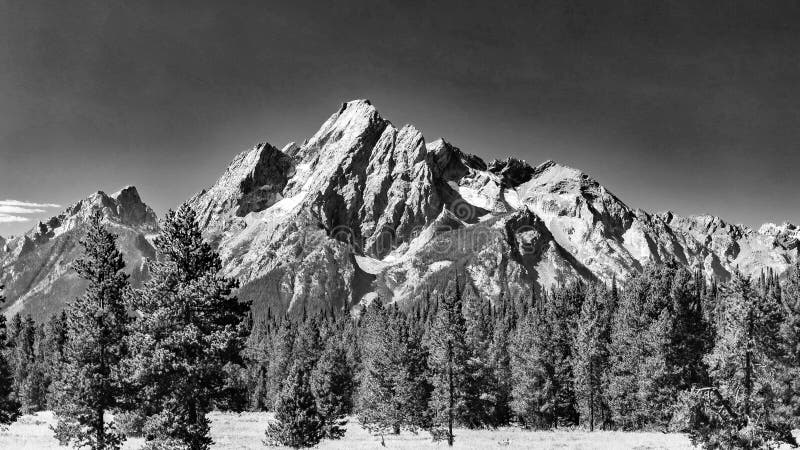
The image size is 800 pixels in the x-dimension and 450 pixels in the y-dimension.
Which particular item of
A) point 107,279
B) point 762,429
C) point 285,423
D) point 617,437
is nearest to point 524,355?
point 617,437

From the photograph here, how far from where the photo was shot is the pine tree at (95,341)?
31078mm

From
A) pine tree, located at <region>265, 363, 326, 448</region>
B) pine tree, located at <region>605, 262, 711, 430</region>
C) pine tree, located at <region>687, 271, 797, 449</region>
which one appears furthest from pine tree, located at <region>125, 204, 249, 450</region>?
pine tree, located at <region>605, 262, 711, 430</region>

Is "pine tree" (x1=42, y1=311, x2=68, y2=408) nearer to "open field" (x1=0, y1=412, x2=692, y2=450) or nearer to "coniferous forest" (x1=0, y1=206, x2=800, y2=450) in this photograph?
"coniferous forest" (x1=0, y1=206, x2=800, y2=450)

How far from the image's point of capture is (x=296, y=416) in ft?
151

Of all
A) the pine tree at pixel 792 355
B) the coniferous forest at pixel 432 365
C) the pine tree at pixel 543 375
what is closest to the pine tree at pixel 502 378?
the coniferous forest at pixel 432 365

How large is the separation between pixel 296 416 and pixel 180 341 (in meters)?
23.3

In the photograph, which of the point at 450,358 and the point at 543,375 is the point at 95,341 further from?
the point at 543,375

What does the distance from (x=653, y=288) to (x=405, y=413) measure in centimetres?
2855

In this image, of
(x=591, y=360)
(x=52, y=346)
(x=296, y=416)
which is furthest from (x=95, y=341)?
(x=52, y=346)

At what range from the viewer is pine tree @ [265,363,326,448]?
45.6 metres

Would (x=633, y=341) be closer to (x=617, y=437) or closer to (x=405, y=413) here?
(x=617, y=437)

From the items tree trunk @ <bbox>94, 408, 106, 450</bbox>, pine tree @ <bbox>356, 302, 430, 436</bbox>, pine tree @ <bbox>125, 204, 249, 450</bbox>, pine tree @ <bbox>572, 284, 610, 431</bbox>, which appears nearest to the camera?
pine tree @ <bbox>125, 204, 249, 450</bbox>

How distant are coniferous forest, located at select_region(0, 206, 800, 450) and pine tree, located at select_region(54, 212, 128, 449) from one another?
8 cm

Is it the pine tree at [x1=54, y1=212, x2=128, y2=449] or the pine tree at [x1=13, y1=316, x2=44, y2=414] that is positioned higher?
the pine tree at [x1=54, y1=212, x2=128, y2=449]
